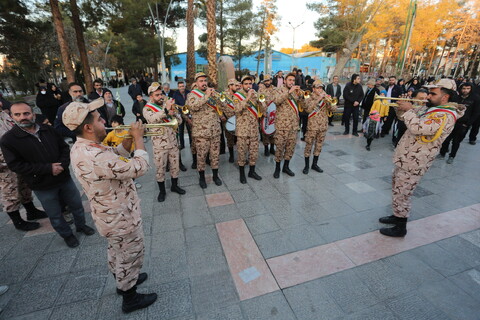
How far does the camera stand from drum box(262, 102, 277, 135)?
5980mm

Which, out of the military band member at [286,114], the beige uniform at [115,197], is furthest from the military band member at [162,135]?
the military band member at [286,114]

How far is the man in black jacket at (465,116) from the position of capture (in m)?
6.00

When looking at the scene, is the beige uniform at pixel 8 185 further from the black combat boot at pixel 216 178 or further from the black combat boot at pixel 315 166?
the black combat boot at pixel 315 166

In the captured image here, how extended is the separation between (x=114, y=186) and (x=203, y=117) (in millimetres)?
2700

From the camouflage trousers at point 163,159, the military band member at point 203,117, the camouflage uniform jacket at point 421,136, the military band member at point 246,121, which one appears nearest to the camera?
the camouflage uniform jacket at point 421,136

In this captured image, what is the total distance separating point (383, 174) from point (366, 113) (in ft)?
11.9

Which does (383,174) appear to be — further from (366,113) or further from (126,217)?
(126,217)

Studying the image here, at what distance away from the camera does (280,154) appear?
5.12 meters

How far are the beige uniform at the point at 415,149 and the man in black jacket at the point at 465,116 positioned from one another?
4.21 m

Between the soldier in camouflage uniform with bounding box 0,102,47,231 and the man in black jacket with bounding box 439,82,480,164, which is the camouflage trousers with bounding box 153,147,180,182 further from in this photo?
the man in black jacket with bounding box 439,82,480,164

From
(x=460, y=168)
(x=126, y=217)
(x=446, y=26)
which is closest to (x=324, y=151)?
(x=460, y=168)

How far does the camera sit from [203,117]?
14.5ft

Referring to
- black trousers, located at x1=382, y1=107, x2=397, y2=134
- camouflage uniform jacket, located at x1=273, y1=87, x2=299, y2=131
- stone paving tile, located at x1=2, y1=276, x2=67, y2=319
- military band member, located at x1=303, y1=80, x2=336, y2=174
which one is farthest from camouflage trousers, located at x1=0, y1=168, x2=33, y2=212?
black trousers, located at x1=382, y1=107, x2=397, y2=134

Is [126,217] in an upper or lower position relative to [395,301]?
upper
